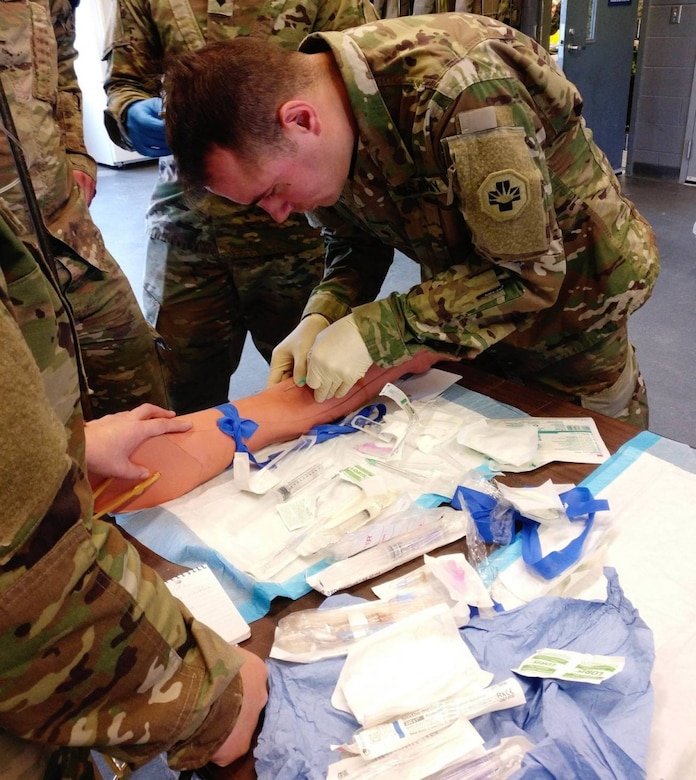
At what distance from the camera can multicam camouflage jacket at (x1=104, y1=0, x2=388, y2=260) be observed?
1781 mm

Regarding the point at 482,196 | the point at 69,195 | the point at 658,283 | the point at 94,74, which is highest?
the point at 482,196

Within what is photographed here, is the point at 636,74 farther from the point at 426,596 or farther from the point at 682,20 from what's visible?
the point at 426,596

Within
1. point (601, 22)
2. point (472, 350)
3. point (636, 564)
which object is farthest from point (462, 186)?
point (601, 22)

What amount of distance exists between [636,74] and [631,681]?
555cm

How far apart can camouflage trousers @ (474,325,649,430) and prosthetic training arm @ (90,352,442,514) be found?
0.73 ft

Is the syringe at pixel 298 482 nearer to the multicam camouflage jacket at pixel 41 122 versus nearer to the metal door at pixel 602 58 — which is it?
the multicam camouflage jacket at pixel 41 122

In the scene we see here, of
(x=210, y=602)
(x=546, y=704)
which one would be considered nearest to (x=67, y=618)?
(x=210, y=602)

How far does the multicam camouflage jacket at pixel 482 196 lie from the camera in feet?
3.80

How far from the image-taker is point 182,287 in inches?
80.1

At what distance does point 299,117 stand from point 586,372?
0.85 metres

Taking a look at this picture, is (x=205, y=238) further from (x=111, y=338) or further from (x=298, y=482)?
(x=298, y=482)

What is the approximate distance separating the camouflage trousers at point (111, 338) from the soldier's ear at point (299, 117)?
78cm

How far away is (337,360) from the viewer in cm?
131

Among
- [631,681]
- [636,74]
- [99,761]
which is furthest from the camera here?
[636,74]
